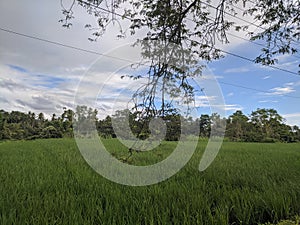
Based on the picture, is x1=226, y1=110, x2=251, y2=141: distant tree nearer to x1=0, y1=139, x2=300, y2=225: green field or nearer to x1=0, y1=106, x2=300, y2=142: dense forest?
x1=0, y1=106, x2=300, y2=142: dense forest

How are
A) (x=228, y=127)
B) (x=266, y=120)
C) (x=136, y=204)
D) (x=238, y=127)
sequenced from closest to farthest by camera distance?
(x=136, y=204) → (x=228, y=127) → (x=238, y=127) → (x=266, y=120)

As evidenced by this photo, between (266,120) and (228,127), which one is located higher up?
(266,120)

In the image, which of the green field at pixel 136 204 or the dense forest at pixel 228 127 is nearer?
the green field at pixel 136 204

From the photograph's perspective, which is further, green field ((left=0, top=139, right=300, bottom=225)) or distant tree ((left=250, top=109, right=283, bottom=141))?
distant tree ((left=250, top=109, right=283, bottom=141))

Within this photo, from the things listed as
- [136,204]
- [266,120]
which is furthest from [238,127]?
[136,204]

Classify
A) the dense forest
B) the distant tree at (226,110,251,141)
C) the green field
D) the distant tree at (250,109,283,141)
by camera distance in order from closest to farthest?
the green field < the dense forest < the distant tree at (226,110,251,141) < the distant tree at (250,109,283,141)

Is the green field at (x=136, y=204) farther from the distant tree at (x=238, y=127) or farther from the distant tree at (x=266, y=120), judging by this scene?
the distant tree at (x=266, y=120)

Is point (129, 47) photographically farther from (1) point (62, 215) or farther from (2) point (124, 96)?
(1) point (62, 215)

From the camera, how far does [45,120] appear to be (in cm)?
1734

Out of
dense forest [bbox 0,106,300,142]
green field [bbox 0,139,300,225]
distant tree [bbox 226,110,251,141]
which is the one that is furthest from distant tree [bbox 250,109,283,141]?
green field [bbox 0,139,300,225]

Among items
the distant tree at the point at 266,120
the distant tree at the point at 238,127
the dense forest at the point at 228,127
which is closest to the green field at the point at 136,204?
the dense forest at the point at 228,127

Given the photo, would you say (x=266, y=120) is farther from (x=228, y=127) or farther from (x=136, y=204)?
(x=136, y=204)

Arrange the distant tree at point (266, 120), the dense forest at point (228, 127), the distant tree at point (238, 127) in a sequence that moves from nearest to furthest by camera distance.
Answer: the dense forest at point (228, 127) → the distant tree at point (238, 127) → the distant tree at point (266, 120)

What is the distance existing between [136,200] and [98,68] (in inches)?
52.7
